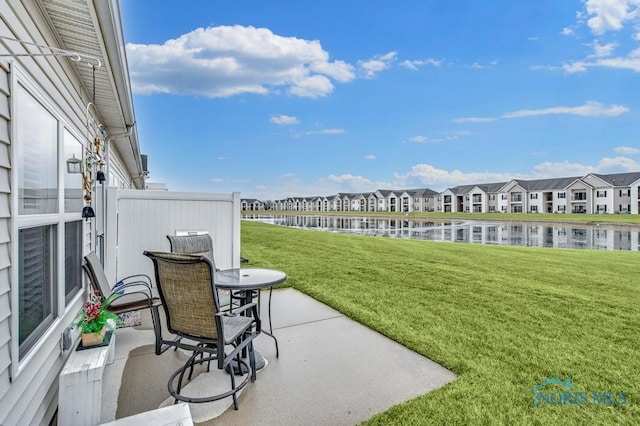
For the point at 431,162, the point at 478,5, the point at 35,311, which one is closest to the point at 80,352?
the point at 35,311

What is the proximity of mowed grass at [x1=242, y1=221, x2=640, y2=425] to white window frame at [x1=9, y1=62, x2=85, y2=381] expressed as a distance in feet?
6.81

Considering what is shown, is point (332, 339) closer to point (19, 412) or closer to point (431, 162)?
point (19, 412)

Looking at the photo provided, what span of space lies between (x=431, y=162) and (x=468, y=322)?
5318 cm

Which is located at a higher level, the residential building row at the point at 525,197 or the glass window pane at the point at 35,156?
the residential building row at the point at 525,197

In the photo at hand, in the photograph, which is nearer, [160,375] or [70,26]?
[70,26]

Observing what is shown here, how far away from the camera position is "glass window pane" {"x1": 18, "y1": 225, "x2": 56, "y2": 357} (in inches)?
72.9

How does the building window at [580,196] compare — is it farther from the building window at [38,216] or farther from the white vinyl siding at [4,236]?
the white vinyl siding at [4,236]

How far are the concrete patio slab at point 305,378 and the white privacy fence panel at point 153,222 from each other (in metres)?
1.32

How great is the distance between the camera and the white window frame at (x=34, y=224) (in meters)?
1.66

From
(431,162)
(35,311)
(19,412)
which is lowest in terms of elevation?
(19,412)

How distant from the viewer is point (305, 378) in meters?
2.78

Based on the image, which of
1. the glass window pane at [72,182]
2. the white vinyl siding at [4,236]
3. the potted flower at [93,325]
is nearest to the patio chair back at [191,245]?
the glass window pane at [72,182]

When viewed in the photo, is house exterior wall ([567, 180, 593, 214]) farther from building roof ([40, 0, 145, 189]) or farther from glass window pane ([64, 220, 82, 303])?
glass window pane ([64, 220, 82, 303])

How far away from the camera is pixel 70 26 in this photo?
8.13ft
